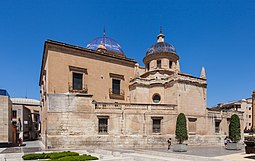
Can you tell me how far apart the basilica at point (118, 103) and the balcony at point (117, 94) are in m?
0.15

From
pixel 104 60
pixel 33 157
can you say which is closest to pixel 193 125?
pixel 104 60

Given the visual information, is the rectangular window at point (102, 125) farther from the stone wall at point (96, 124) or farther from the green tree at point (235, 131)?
the green tree at point (235, 131)

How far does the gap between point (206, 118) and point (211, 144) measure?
330 centimetres

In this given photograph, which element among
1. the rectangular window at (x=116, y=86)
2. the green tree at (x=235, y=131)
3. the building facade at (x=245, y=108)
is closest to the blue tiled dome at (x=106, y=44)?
the rectangular window at (x=116, y=86)

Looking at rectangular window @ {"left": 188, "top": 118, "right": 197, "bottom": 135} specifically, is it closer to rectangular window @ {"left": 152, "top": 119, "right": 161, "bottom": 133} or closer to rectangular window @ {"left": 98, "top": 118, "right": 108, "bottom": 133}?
rectangular window @ {"left": 152, "top": 119, "right": 161, "bottom": 133}

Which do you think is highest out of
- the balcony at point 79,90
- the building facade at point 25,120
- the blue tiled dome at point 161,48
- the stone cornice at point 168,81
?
the blue tiled dome at point 161,48

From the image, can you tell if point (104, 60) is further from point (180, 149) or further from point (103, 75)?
point (180, 149)

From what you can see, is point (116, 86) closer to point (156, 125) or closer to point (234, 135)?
point (156, 125)

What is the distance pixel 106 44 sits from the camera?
3800 cm

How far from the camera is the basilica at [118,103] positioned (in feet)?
70.0

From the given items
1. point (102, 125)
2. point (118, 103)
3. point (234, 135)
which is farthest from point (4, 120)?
point (234, 135)

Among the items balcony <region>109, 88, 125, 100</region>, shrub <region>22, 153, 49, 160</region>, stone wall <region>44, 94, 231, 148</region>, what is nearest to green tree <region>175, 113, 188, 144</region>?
stone wall <region>44, 94, 231, 148</region>

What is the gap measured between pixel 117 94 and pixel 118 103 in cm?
828

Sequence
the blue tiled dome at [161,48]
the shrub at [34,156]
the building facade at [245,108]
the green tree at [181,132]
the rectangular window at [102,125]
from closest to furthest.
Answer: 1. the shrub at [34,156]
2. the green tree at [181,132]
3. the rectangular window at [102,125]
4. the blue tiled dome at [161,48]
5. the building facade at [245,108]
